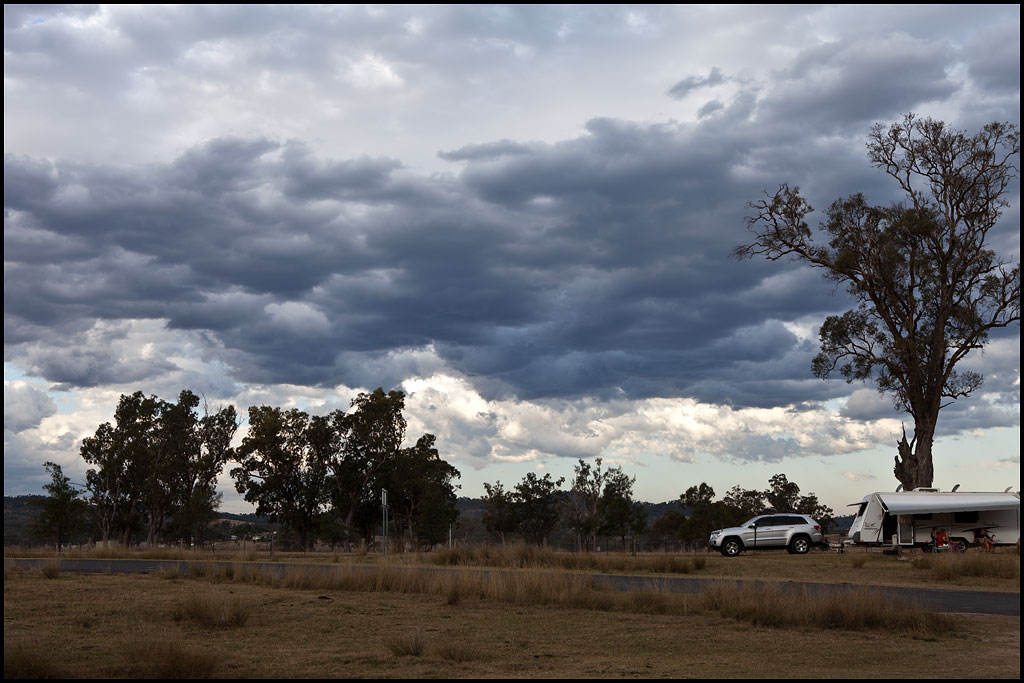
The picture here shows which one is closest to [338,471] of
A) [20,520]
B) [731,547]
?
[731,547]

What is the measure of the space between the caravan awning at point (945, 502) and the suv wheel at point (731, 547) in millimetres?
5859

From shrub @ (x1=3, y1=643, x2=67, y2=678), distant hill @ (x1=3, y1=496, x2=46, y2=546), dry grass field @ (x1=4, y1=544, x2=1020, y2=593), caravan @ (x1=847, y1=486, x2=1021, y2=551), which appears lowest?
distant hill @ (x1=3, y1=496, x2=46, y2=546)

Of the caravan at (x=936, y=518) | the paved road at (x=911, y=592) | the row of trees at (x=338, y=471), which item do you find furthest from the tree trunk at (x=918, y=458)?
the row of trees at (x=338, y=471)

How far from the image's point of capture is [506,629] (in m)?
13.4

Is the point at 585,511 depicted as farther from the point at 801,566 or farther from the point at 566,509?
the point at 801,566

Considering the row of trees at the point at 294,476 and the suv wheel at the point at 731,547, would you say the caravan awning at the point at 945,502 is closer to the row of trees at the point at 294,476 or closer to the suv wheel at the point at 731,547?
the suv wheel at the point at 731,547

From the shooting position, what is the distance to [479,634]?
42.2 ft

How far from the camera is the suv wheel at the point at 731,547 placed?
35062mm

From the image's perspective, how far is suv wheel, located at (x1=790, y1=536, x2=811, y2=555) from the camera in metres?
34.6

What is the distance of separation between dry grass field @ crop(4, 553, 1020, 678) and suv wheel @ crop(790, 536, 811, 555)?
19311 mm

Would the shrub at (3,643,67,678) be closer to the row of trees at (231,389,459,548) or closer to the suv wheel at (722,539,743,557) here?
the suv wheel at (722,539,743,557)

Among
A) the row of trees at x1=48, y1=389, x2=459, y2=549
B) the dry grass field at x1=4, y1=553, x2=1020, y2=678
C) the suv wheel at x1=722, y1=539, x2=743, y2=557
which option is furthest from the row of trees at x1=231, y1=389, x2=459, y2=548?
the dry grass field at x1=4, y1=553, x2=1020, y2=678

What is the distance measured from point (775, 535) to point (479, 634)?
80.7 feet

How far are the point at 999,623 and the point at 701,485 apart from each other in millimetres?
54869
